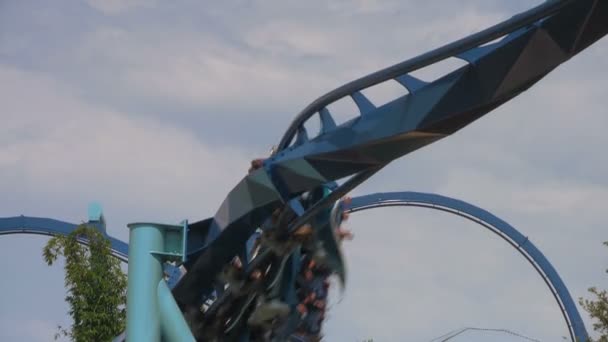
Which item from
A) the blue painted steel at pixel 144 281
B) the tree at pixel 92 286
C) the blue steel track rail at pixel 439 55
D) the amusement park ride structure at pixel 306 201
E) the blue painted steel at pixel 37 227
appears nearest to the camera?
the blue steel track rail at pixel 439 55

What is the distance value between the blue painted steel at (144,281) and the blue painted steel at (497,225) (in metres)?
12.1

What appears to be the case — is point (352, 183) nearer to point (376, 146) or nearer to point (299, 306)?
point (376, 146)

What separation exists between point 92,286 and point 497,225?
950 centimetres

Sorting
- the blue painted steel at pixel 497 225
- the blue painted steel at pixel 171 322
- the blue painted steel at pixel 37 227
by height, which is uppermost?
the blue painted steel at pixel 37 227

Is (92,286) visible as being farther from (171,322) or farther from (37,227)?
(37,227)

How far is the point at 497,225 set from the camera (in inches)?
851

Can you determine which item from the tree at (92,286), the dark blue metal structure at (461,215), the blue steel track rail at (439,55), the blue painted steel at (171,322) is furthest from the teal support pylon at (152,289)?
the dark blue metal structure at (461,215)

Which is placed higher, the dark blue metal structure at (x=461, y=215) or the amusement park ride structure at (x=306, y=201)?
the dark blue metal structure at (x=461, y=215)

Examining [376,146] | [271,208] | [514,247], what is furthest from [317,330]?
[514,247]

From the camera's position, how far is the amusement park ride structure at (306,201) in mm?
7504

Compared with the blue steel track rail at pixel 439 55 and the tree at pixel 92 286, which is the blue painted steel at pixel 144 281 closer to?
the blue steel track rail at pixel 439 55

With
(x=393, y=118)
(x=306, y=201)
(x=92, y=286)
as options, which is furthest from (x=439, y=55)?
(x=92, y=286)

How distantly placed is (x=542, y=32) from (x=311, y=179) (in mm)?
2414

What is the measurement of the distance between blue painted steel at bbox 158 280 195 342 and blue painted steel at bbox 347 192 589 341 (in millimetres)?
12336
